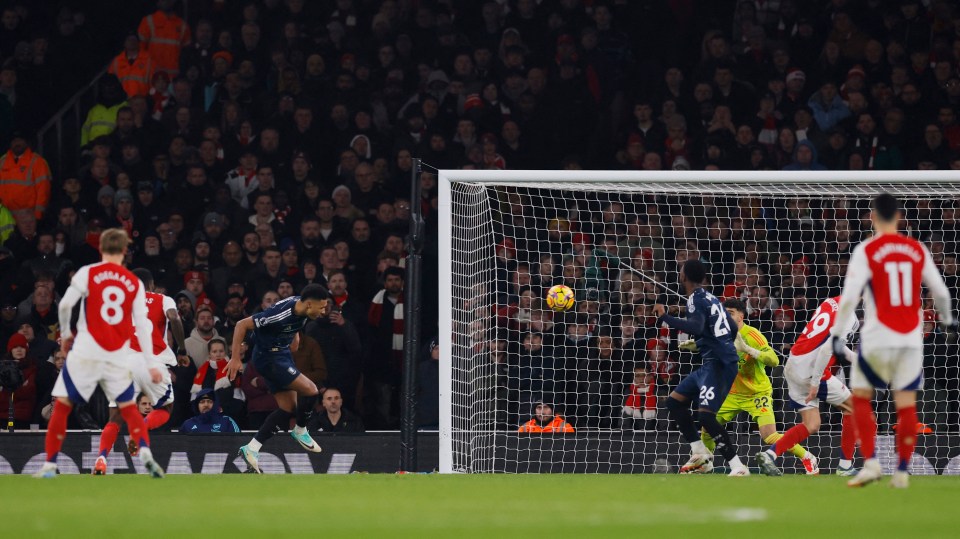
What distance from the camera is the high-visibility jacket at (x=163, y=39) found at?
18625 millimetres

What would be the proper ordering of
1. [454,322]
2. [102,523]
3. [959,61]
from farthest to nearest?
[959,61]
[454,322]
[102,523]

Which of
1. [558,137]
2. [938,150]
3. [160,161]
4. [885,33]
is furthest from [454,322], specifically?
[885,33]

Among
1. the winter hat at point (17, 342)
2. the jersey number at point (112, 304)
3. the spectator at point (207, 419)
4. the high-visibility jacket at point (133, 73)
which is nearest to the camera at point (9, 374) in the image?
the winter hat at point (17, 342)

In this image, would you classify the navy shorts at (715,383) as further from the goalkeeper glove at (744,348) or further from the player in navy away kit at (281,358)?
the player in navy away kit at (281,358)

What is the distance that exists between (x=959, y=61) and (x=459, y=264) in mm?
7748

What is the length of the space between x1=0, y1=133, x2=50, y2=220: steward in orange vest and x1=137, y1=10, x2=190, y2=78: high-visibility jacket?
7.71ft

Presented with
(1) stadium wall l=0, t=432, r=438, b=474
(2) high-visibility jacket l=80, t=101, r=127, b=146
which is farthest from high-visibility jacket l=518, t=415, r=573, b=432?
(2) high-visibility jacket l=80, t=101, r=127, b=146

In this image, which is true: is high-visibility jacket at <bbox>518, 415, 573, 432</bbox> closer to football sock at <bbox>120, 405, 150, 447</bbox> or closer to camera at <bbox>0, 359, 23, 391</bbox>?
football sock at <bbox>120, 405, 150, 447</bbox>

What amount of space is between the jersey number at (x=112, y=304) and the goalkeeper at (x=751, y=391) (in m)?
5.64

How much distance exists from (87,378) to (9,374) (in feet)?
15.6

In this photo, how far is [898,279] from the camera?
8875 millimetres

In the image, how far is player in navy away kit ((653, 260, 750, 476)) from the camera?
12172 mm

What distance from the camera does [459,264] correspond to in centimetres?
1384

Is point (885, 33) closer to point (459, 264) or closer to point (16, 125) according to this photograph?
point (459, 264)
